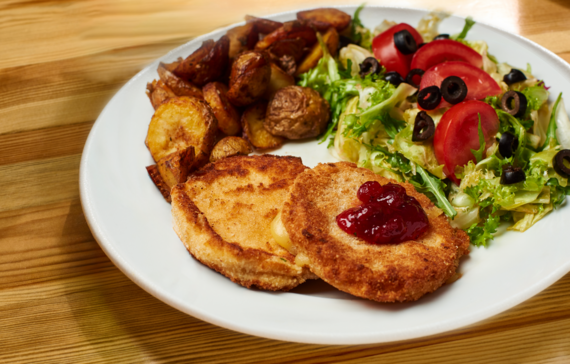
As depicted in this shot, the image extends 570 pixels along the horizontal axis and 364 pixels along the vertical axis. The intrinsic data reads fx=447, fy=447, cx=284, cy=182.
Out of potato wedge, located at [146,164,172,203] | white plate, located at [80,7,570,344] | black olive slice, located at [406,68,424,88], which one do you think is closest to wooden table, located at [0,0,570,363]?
white plate, located at [80,7,570,344]

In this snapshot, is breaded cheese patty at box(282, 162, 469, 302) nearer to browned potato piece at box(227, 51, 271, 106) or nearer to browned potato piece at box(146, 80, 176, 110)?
browned potato piece at box(227, 51, 271, 106)

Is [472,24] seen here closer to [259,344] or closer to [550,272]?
[550,272]

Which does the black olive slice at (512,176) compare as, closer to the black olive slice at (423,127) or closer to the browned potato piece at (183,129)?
the black olive slice at (423,127)

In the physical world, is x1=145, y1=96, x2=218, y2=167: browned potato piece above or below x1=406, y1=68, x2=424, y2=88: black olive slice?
below

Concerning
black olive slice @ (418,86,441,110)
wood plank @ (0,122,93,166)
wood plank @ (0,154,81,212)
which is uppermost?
black olive slice @ (418,86,441,110)

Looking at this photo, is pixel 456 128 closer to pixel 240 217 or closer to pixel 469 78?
pixel 469 78

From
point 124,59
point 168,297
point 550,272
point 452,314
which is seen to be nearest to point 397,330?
point 452,314

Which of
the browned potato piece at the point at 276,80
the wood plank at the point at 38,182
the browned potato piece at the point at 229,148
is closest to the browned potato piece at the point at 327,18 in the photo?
the browned potato piece at the point at 276,80
